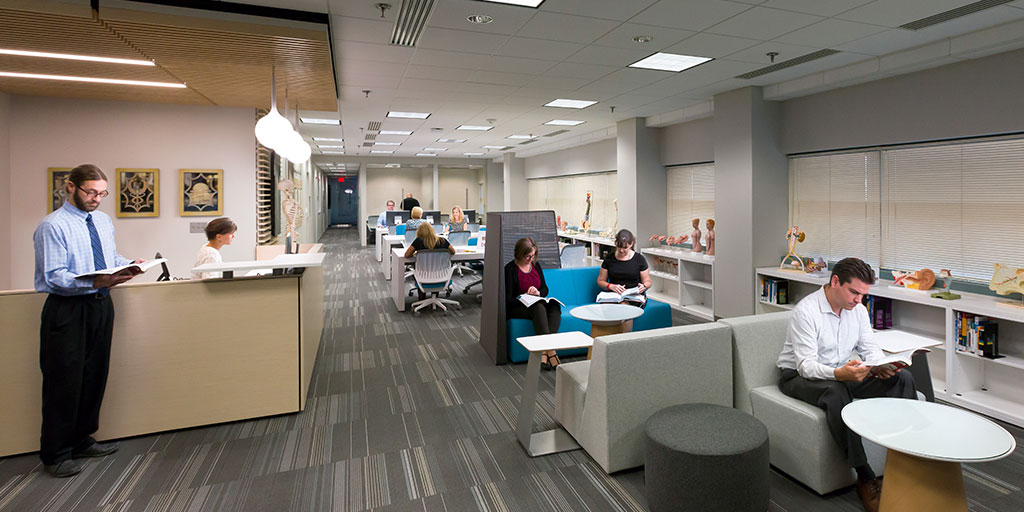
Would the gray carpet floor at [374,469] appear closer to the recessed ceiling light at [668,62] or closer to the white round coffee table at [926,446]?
the white round coffee table at [926,446]

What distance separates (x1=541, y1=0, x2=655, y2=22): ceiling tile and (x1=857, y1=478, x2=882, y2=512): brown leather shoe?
120 inches

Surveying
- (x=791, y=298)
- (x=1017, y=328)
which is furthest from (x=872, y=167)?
(x=1017, y=328)

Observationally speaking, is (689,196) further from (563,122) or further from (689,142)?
(563,122)

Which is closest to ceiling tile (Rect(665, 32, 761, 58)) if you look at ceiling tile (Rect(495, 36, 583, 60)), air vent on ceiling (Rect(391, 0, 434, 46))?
ceiling tile (Rect(495, 36, 583, 60))

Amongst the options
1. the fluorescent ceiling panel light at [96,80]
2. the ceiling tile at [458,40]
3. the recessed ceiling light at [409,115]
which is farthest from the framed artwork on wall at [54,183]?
the ceiling tile at [458,40]

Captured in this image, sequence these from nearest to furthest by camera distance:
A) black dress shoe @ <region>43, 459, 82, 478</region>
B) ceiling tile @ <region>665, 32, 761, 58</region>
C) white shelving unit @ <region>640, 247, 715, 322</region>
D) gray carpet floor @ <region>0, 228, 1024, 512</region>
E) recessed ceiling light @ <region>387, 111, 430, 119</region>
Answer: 1. gray carpet floor @ <region>0, 228, 1024, 512</region>
2. black dress shoe @ <region>43, 459, 82, 478</region>
3. ceiling tile @ <region>665, 32, 761, 58</region>
4. white shelving unit @ <region>640, 247, 715, 322</region>
5. recessed ceiling light @ <region>387, 111, 430, 119</region>

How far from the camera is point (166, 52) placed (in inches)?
144

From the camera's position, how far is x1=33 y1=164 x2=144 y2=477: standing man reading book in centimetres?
269

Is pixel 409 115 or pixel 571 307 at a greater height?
pixel 409 115

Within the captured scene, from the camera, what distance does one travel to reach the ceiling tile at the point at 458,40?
3896 millimetres

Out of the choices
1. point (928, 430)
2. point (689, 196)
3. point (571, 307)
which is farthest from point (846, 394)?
point (689, 196)

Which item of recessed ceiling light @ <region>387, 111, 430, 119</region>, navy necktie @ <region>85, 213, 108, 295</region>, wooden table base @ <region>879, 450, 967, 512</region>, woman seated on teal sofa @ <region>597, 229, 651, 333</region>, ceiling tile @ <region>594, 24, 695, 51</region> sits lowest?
wooden table base @ <region>879, 450, 967, 512</region>

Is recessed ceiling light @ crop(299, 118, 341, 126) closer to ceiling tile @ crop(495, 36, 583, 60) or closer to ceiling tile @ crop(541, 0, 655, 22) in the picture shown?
ceiling tile @ crop(495, 36, 583, 60)

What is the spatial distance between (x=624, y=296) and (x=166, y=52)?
401 centimetres
